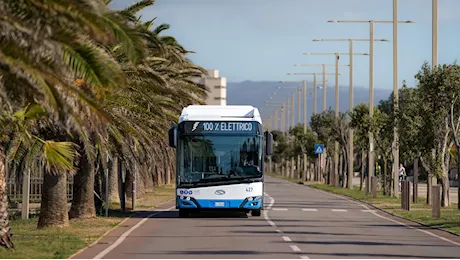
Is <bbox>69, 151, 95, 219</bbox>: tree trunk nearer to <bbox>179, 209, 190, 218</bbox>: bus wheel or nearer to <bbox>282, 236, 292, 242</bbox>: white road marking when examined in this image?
<bbox>179, 209, 190, 218</bbox>: bus wheel

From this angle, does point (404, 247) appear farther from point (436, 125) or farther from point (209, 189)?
point (436, 125)

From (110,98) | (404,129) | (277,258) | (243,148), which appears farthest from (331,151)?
(277,258)

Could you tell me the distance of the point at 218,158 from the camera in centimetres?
3516

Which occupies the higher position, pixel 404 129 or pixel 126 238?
pixel 404 129

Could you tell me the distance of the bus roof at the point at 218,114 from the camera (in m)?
35.6

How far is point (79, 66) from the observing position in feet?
49.8

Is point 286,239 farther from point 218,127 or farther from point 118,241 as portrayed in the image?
point 218,127

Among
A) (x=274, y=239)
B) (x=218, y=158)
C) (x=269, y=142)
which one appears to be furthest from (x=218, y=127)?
(x=274, y=239)

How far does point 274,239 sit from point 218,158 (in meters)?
9.51

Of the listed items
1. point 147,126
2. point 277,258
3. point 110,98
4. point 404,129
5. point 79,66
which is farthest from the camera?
point 404,129

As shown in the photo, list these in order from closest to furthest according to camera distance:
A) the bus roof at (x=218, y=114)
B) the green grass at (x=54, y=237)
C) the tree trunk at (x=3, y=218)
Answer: the green grass at (x=54, y=237), the tree trunk at (x=3, y=218), the bus roof at (x=218, y=114)

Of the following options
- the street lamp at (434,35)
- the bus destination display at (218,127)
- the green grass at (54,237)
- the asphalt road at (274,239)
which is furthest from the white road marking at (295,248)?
the street lamp at (434,35)

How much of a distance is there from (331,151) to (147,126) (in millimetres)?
66029

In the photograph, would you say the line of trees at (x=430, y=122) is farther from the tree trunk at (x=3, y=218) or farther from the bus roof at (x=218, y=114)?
the tree trunk at (x=3, y=218)
